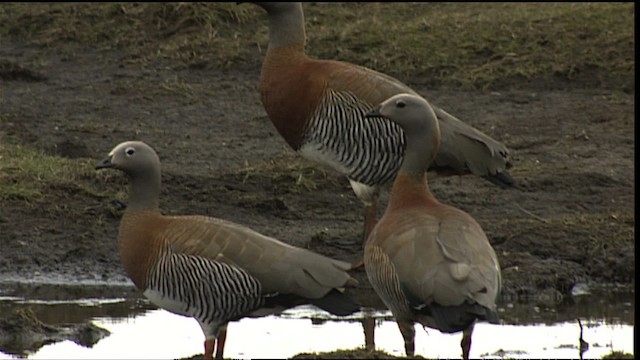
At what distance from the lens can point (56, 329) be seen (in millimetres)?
9453

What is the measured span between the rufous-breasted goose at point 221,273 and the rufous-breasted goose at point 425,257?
11.0 inches

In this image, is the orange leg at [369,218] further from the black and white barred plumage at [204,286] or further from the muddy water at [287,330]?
the black and white barred plumage at [204,286]

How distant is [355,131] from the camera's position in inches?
432

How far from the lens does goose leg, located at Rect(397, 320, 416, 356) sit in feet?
27.3

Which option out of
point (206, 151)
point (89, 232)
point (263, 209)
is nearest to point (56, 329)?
point (89, 232)

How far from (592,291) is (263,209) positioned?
8.73ft

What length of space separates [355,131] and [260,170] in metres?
1.86

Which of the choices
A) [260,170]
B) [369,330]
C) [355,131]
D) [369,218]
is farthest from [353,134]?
[260,170]

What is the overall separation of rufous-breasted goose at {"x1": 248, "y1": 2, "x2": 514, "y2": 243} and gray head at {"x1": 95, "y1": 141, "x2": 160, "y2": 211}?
2189 millimetres

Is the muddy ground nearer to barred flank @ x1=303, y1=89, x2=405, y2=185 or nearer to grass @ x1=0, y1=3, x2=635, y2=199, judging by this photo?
grass @ x1=0, y1=3, x2=635, y2=199

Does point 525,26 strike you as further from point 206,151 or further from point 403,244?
point 403,244

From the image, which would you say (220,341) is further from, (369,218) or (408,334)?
(369,218)

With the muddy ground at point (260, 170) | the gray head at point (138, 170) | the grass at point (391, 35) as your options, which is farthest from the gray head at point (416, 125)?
the grass at point (391, 35)

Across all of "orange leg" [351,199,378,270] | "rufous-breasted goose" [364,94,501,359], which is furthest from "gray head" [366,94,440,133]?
"orange leg" [351,199,378,270]
